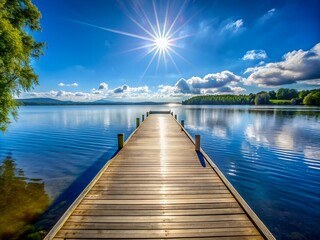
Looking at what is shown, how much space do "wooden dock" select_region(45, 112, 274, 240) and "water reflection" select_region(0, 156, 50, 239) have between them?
103 inches

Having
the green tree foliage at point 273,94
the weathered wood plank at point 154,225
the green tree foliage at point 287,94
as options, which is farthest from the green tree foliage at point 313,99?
the weathered wood plank at point 154,225

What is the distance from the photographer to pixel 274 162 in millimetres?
11422

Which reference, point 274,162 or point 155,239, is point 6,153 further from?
point 274,162

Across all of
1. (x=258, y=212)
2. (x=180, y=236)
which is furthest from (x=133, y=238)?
(x=258, y=212)

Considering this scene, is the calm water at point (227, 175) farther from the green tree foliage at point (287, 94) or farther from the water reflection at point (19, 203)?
the green tree foliage at point (287, 94)

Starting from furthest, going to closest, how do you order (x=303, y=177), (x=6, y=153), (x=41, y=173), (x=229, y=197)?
(x=6, y=153) < (x=41, y=173) < (x=303, y=177) < (x=229, y=197)

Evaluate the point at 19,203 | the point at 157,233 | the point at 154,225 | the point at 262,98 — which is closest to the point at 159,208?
the point at 154,225

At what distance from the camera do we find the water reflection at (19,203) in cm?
538

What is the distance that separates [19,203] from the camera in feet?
22.7

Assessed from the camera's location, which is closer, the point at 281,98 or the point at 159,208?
the point at 159,208

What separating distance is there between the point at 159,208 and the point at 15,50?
451 inches

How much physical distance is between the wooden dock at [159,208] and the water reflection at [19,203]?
2621mm

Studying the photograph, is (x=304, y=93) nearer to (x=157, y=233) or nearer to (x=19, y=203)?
(x=157, y=233)

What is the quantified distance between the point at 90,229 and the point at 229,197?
11.9 feet
